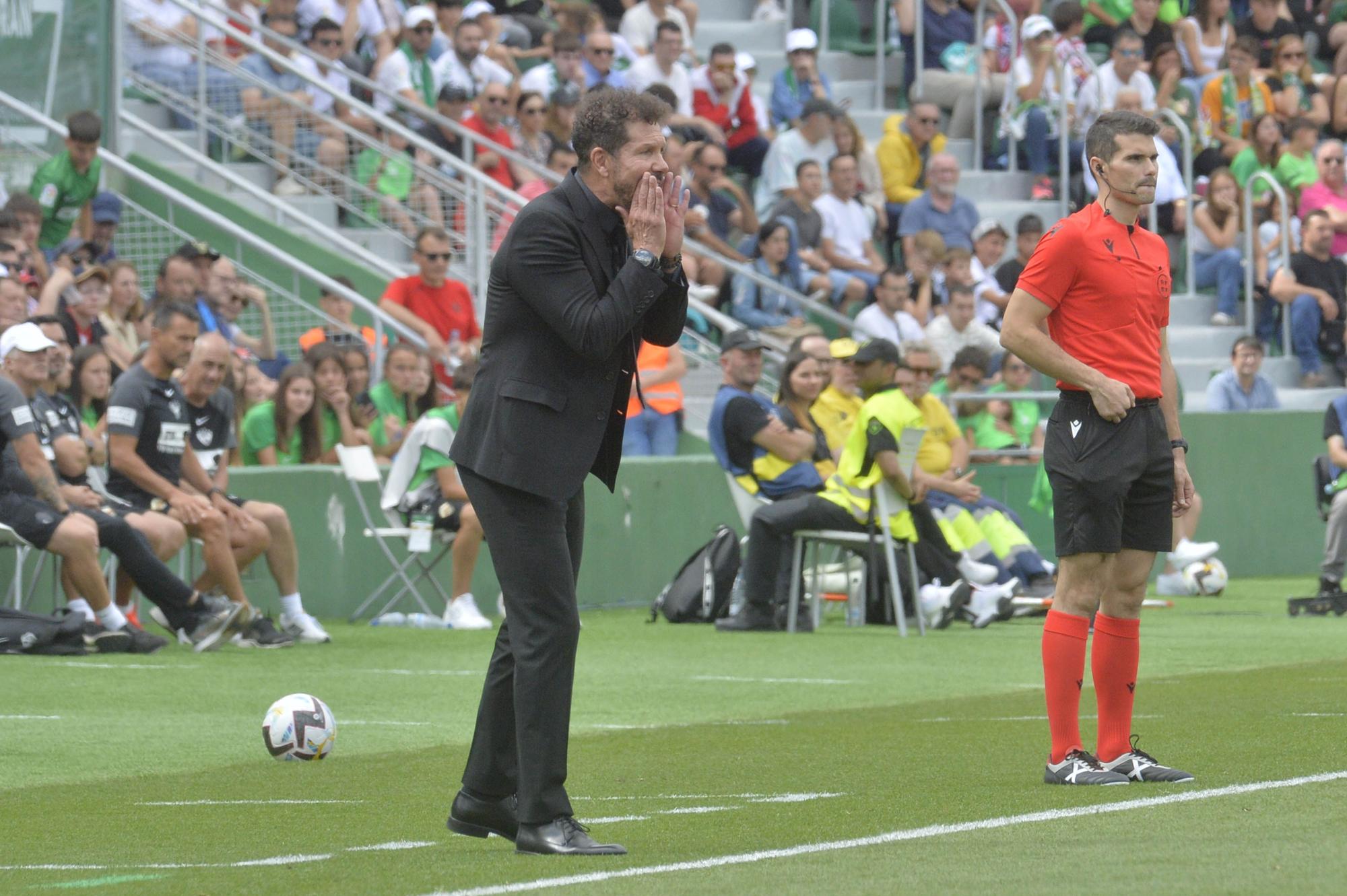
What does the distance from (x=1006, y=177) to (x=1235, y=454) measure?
192 inches

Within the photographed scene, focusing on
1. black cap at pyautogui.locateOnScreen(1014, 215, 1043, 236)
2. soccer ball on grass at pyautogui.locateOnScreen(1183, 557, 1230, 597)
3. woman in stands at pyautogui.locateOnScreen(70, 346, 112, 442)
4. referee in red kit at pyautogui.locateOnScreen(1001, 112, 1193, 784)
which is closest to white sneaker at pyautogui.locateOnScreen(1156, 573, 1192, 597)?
soccer ball on grass at pyautogui.locateOnScreen(1183, 557, 1230, 597)

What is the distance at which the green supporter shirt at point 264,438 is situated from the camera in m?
15.9

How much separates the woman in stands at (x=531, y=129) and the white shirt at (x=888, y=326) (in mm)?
3272

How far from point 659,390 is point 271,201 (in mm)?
3831

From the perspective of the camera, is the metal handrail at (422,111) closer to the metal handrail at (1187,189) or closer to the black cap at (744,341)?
the black cap at (744,341)

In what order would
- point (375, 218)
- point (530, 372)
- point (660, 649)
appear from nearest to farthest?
point (530, 372)
point (660, 649)
point (375, 218)

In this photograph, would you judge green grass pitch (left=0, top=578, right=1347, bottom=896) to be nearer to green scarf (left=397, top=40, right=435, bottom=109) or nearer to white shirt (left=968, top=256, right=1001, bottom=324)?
white shirt (left=968, top=256, right=1001, bottom=324)

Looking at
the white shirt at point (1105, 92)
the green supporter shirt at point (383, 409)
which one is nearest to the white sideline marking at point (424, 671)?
the green supporter shirt at point (383, 409)

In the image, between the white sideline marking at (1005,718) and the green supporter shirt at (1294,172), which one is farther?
the green supporter shirt at (1294,172)

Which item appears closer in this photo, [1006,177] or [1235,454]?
[1235,454]

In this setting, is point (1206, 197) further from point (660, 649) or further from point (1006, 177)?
point (660, 649)

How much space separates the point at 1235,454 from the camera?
20.1 meters

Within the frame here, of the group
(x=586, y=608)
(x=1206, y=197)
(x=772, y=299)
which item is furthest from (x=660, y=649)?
(x=1206, y=197)

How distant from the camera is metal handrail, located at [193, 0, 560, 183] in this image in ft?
64.0
